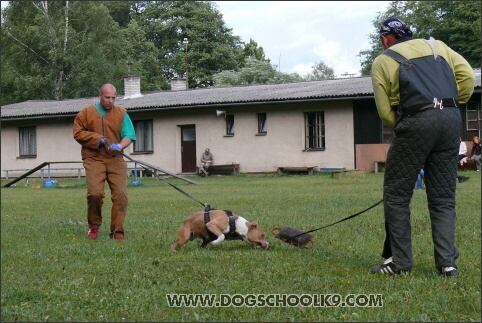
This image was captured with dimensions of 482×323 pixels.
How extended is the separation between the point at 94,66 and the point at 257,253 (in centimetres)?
4384

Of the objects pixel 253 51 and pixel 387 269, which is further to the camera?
pixel 253 51

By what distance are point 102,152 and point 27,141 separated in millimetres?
31864

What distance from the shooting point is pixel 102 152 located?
31.7ft

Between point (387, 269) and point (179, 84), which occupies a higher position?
point (179, 84)

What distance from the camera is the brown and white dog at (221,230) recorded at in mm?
8055

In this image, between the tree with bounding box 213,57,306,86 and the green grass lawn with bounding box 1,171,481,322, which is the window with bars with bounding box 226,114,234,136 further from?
the green grass lawn with bounding box 1,171,481,322

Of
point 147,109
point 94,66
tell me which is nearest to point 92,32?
point 94,66

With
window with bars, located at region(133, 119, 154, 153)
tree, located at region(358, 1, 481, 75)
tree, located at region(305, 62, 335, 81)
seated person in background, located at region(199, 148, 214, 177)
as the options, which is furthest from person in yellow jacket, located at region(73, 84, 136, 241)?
tree, located at region(305, 62, 335, 81)

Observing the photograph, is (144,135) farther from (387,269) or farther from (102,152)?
(387,269)

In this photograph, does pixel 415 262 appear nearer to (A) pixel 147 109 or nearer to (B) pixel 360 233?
(B) pixel 360 233

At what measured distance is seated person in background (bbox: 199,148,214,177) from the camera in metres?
33.8

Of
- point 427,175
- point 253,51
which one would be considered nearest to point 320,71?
point 253,51

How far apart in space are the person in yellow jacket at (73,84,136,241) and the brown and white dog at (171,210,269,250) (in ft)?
5.39

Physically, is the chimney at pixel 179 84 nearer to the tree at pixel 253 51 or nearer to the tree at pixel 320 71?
the tree at pixel 253 51
